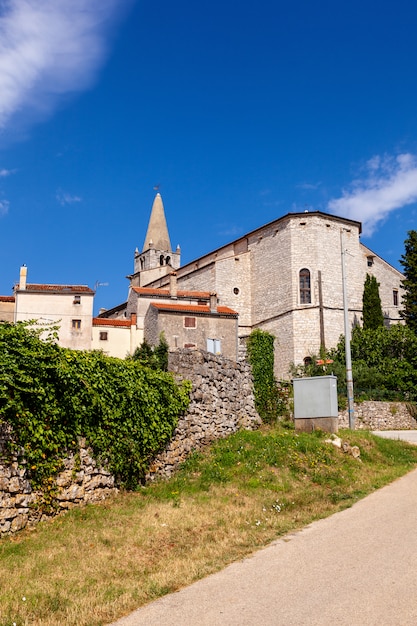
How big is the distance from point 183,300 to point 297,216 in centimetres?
1208

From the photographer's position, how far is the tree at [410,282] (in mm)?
39494

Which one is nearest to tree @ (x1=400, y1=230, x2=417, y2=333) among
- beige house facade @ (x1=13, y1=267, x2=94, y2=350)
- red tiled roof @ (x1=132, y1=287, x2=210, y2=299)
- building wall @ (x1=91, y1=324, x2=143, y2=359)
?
red tiled roof @ (x1=132, y1=287, x2=210, y2=299)

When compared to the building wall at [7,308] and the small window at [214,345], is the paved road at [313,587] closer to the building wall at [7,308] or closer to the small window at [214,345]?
the small window at [214,345]

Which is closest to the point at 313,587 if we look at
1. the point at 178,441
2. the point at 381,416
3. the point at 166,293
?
the point at 178,441

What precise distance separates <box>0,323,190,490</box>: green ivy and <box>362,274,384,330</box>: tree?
115 feet

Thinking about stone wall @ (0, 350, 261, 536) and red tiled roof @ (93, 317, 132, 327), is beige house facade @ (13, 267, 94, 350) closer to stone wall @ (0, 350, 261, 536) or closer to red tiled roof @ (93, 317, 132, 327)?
red tiled roof @ (93, 317, 132, 327)

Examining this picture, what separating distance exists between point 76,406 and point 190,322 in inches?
1333

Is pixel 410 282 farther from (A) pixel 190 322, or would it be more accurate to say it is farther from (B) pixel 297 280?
(A) pixel 190 322

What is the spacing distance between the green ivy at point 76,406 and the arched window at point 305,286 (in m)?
35.5

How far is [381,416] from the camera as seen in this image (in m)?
29.9

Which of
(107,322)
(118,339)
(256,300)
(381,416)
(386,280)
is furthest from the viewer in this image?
(386,280)

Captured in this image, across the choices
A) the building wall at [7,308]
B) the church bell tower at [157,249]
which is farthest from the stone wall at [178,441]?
the church bell tower at [157,249]

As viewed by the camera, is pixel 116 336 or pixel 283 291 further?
pixel 283 291

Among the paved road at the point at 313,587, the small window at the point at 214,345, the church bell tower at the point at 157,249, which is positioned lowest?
the paved road at the point at 313,587
